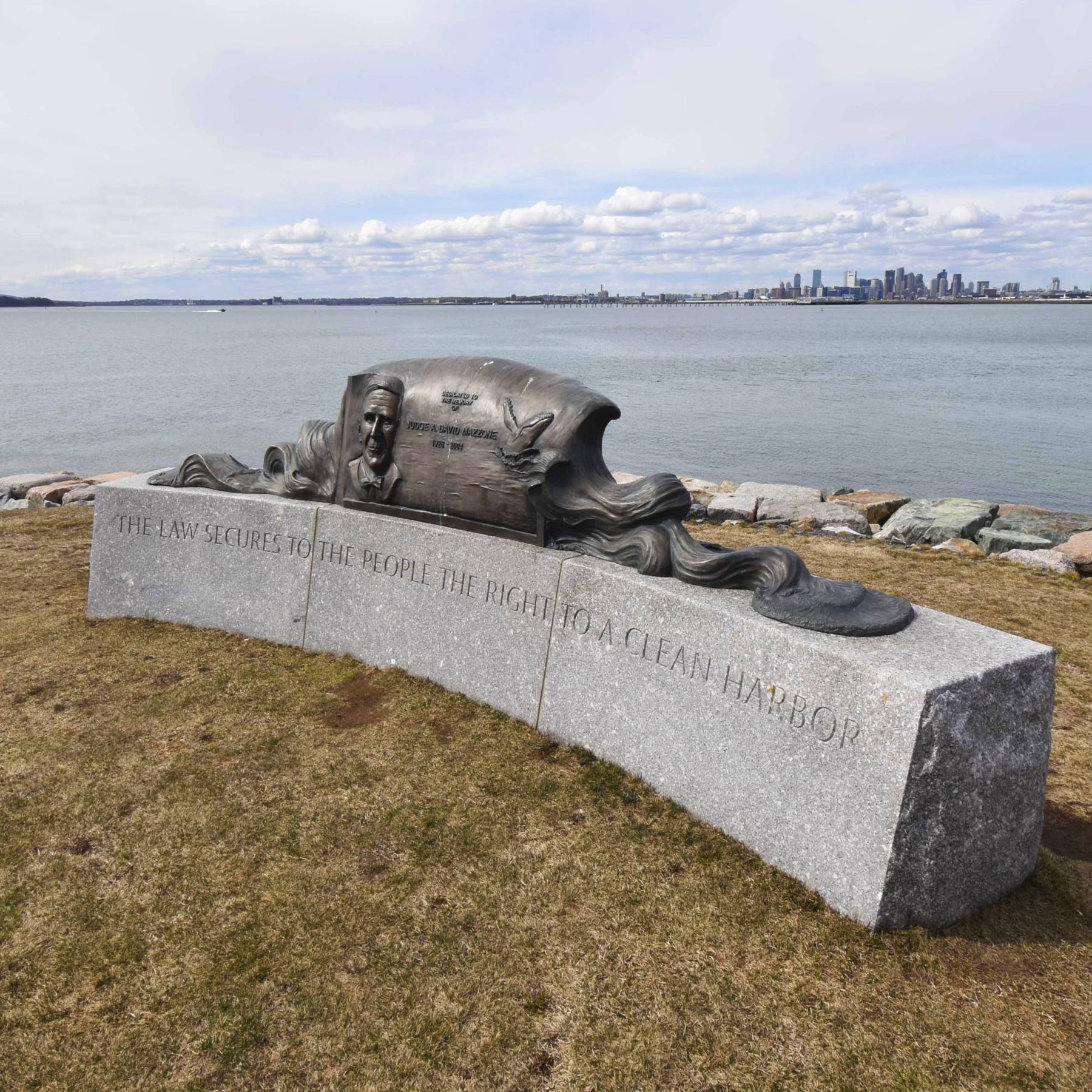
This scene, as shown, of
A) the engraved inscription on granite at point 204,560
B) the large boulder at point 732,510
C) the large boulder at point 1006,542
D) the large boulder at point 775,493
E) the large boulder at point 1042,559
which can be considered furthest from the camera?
A: the large boulder at point 775,493

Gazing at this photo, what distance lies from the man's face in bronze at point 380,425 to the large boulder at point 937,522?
6.98 m

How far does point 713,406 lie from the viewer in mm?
30703

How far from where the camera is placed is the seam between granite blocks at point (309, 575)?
6.05 meters

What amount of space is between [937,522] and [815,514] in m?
1.43

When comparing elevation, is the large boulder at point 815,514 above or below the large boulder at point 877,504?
above

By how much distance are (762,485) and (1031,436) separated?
49.8 feet

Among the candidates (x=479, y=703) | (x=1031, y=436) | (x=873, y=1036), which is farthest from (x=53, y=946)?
(x=1031, y=436)

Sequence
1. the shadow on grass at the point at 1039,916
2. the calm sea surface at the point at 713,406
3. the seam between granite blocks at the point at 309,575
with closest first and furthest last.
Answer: the shadow on grass at the point at 1039,916, the seam between granite blocks at the point at 309,575, the calm sea surface at the point at 713,406

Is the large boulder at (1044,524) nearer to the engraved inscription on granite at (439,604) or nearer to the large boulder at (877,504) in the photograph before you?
the large boulder at (877,504)

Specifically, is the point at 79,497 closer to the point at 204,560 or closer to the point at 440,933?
the point at 204,560

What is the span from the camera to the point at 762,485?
1305 cm

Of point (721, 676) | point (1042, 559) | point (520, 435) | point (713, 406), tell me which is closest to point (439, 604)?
point (520, 435)

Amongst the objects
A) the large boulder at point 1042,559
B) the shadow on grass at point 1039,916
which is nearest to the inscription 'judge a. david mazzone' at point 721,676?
the shadow on grass at point 1039,916

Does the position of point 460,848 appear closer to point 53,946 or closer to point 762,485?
point 53,946
